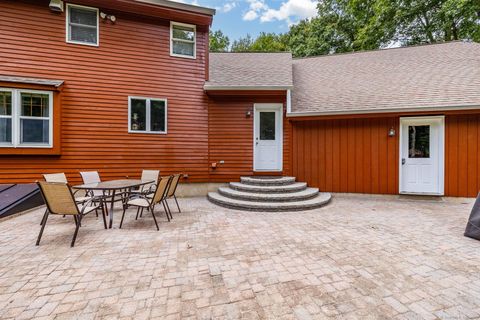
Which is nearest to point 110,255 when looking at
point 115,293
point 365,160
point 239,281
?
point 115,293

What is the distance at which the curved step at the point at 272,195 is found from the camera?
568 centimetres

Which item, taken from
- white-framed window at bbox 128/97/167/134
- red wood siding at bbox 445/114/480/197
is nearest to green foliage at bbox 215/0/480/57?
red wood siding at bbox 445/114/480/197

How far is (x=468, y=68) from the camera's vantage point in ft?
24.0

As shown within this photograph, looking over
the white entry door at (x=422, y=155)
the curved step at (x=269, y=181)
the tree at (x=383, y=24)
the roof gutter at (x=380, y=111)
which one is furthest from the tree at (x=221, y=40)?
the white entry door at (x=422, y=155)

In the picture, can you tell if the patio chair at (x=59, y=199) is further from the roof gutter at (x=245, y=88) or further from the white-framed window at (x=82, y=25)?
the white-framed window at (x=82, y=25)

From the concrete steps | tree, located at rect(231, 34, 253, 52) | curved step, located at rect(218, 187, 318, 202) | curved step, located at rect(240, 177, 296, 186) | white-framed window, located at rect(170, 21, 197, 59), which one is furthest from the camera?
tree, located at rect(231, 34, 253, 52)

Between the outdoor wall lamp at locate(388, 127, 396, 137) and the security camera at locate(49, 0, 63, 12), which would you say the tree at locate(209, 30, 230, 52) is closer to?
the security camera at locate(49, 0, 63, 12)

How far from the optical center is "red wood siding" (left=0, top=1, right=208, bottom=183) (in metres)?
5.75

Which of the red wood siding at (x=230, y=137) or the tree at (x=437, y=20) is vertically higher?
the tree at (x=437, y=20)

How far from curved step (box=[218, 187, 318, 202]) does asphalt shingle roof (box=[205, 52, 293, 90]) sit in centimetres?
302

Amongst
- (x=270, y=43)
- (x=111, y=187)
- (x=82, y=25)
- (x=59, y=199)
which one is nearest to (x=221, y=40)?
(x=270, y=43)

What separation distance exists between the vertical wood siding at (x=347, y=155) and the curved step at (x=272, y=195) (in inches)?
34.5

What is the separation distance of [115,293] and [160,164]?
16.2 feet

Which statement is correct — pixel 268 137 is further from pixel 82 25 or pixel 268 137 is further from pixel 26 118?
pixel 26 118
